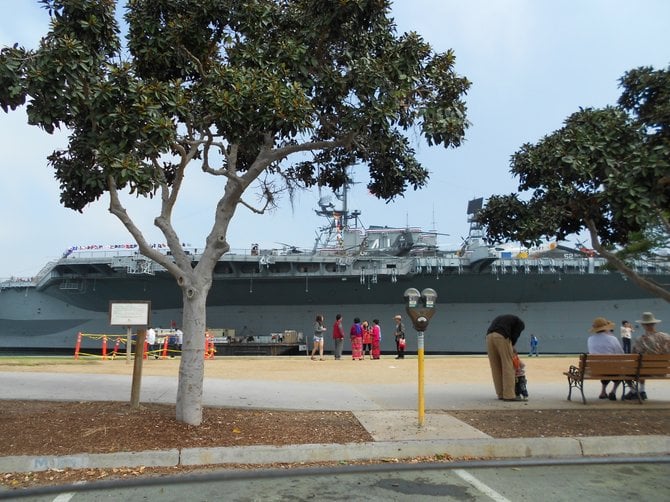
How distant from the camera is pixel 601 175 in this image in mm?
7551

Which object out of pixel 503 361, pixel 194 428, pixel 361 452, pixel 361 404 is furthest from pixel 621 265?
pixel 194 428

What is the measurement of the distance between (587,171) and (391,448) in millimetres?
4350

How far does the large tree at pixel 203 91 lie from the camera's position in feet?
19.1

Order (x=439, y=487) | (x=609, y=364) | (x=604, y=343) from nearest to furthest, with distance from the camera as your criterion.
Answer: (x=439, y=487) < (x=609, y=364) < (x=604, y=343)

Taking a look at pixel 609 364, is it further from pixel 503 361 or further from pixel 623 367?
pixel 503 361

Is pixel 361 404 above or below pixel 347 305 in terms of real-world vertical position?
below

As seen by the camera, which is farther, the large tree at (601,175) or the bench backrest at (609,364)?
the bench backrest at (609,364)

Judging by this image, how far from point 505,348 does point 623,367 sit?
1808mm

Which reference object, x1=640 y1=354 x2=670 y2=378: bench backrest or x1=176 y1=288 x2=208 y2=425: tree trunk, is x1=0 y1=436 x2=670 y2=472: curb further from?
x1=640 y1=354 x2=670 y2=378: bench backrest

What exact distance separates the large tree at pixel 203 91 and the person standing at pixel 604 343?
15.5 feet

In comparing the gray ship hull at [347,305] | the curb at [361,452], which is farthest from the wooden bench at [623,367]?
the gray ship hull at [347,305]

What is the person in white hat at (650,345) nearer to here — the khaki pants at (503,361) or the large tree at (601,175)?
the large tree at (601,175)

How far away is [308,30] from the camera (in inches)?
273

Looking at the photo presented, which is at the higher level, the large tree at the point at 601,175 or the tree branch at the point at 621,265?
the large tree at the point at 601,175
